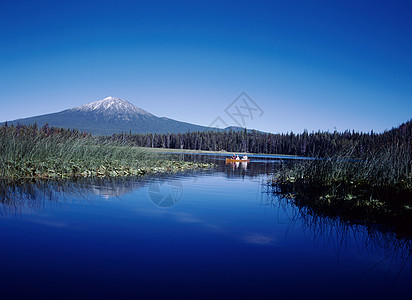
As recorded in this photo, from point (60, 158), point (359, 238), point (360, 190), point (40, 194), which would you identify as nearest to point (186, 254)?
point (359, 238)

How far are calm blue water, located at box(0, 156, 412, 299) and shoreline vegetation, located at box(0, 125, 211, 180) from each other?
5986 mm

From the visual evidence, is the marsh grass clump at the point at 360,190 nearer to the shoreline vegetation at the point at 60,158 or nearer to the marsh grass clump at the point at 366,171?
the marsh grass clump at the point at 366,171

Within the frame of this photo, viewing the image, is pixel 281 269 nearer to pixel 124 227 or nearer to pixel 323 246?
pixel 323 246

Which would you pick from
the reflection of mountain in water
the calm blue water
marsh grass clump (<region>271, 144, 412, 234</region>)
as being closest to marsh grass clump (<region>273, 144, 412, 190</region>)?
marsh grass clump (<region>271, 144, 412, 234</region>)

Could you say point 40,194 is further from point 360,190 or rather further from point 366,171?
point 366,171

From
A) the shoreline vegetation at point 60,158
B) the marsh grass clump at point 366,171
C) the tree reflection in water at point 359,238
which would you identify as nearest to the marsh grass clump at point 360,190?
the marsh grass clump at point 366,171

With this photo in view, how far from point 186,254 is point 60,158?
13.2 metres

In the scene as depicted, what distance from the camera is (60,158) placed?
15.9 metres

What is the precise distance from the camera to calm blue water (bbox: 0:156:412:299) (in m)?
3.73

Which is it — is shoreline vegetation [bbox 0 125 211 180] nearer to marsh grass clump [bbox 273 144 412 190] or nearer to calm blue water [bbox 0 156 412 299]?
calm blue water [bbox 0 156 412 299]

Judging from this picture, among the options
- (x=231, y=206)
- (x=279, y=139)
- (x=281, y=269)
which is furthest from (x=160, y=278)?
(x=279, y=139)

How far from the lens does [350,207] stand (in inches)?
369

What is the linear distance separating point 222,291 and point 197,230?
2843 millimetres

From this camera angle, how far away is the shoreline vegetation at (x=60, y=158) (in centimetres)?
1364
